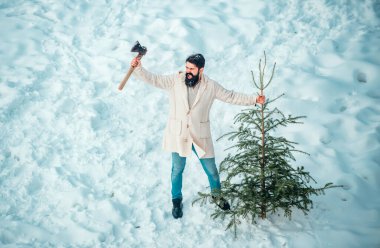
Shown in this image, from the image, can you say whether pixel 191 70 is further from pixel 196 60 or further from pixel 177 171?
pixel 177 171

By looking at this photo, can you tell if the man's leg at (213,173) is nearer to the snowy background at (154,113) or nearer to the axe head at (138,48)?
the snowy background at (154,113)

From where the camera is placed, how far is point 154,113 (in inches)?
280

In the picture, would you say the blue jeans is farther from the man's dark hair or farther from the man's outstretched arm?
the man's dark hair

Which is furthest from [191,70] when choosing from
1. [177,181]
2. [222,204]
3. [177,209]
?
[177,209]

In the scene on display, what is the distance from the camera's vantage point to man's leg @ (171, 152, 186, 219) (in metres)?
4.92

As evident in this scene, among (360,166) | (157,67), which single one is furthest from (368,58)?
(157,67)

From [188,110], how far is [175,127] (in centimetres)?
32

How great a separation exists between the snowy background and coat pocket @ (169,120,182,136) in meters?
1.31

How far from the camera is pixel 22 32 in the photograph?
856 centimetres

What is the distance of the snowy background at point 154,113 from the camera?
4867 mm

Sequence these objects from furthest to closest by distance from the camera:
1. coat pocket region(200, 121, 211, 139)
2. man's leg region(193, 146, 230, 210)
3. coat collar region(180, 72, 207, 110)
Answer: man's leg region(193, 146, 230, 210), coat pocket region(200, 121, 211, 139), coat collar region(180, 72, 207, 110)

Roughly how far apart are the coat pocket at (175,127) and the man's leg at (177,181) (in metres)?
0.34

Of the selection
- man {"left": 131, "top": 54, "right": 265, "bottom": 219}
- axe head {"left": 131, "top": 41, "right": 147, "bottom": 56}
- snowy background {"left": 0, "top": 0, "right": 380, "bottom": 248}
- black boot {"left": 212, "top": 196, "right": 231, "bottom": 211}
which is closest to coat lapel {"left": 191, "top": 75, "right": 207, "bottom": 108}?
man {"left": 131, "top": 54, "right": 265, "bottom": 219}

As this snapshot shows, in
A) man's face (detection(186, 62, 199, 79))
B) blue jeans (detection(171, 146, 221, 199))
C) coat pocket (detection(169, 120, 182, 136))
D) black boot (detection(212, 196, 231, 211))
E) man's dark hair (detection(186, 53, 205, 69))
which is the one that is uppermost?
man's dark hair (detection(186, 53, 205, 69))
